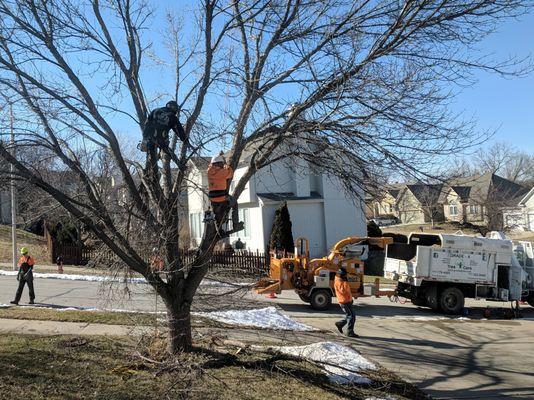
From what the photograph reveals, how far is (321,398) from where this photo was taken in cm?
652

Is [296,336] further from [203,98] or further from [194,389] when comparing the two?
[203,98]

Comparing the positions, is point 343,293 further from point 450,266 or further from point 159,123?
point 159,123

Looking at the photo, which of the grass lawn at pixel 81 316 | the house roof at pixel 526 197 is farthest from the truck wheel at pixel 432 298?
the house roof at pixel 526 197

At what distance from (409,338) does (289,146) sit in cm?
606

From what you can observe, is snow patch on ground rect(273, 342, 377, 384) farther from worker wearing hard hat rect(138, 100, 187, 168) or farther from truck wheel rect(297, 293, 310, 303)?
truck wheel rect(297, 293, 310, 303)

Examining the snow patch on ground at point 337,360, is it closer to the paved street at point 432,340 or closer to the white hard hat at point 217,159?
the paved street at point 432,340

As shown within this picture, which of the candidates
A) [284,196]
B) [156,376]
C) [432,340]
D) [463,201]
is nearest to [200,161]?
[156,376]

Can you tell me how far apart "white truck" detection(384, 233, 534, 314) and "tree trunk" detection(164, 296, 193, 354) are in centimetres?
999

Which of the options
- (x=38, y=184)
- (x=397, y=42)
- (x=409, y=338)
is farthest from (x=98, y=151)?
Answer: (x=409, y=338)

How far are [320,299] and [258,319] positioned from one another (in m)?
3.21

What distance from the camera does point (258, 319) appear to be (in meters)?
12.5

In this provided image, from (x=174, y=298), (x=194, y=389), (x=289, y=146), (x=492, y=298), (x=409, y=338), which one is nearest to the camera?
(x=194, y=389)

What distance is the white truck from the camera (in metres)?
15.8

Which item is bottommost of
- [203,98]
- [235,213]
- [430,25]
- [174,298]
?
[174,298]
